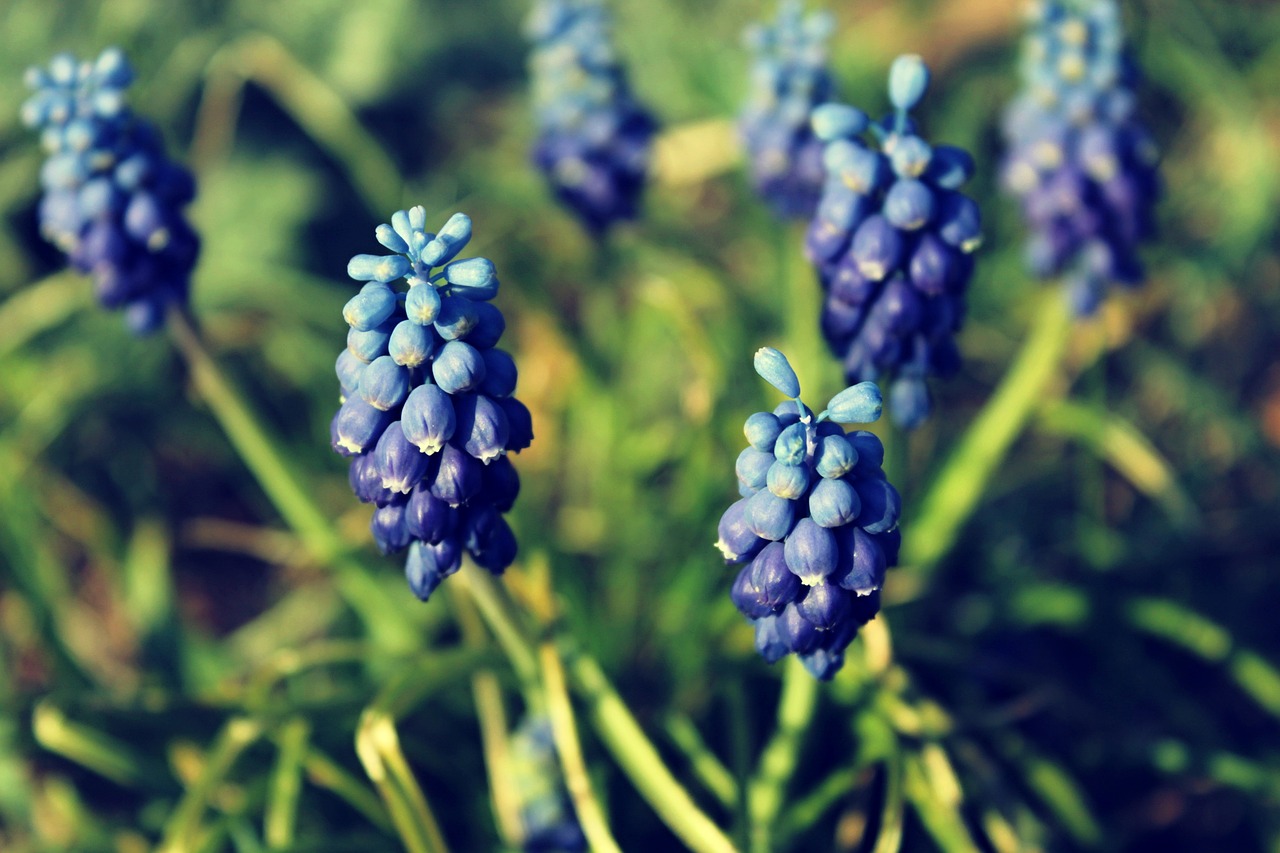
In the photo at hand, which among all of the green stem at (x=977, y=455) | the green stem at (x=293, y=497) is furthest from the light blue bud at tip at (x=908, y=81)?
the green stem at (x=293, y=497)

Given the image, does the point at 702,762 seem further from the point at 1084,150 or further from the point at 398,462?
the point at 1084,150

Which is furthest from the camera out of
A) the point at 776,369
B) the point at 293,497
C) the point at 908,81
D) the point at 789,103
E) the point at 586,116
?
the point at 586,116

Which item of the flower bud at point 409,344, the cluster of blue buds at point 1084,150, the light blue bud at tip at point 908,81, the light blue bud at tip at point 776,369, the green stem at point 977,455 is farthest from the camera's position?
the green stem at point 977,455

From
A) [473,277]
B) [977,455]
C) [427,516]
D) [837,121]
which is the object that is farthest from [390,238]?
[977,455]

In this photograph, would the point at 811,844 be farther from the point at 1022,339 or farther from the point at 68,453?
the point at 68,453

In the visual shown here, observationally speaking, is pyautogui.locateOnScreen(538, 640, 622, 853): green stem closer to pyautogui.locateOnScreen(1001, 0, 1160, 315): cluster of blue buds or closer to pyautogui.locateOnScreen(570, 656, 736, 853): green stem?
pyautogui.locateOnScreen(570, 656, 736, 853): green stem

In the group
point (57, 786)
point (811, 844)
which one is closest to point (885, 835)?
point (811, 844)

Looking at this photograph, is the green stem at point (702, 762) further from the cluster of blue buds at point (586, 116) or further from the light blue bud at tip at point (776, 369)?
the cluster of blue buds at point (586, 116)
